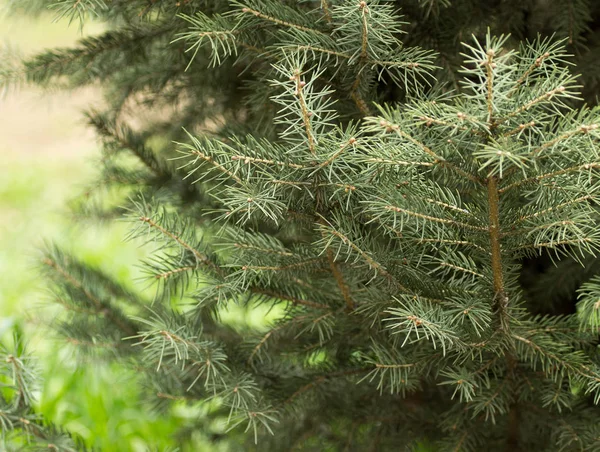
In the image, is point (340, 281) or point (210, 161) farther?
point (340, 281)

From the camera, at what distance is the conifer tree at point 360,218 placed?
0.94 meters

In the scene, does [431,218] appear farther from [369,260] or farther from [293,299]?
[293,299]

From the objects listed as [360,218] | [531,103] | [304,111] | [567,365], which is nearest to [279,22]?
[304,111]

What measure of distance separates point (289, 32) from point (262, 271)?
1.40 ft

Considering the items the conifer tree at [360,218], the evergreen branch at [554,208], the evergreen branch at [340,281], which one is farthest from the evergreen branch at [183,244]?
the evergreen branch at [554,208]

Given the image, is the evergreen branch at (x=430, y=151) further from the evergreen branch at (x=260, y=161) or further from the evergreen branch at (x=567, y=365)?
the evergreen branch at (x=567, y=365)

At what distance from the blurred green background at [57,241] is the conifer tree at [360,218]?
0.72 feet

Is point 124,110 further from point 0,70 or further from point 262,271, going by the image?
point 262,271

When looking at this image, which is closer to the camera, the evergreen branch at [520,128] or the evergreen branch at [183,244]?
the evergreen branch at [520,128]

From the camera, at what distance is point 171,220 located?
1.22m

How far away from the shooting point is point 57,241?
4.13 m

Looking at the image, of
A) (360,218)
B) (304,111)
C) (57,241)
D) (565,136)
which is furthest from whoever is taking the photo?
(57,241)

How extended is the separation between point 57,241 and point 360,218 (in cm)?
340

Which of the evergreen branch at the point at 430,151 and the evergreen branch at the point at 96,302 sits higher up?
the evergreen branch at the point at 430,151
